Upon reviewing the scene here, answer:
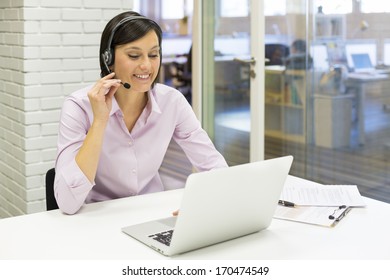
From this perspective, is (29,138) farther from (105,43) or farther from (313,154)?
(313,154)

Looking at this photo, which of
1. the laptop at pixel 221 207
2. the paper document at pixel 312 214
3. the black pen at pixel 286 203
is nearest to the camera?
the laptop at pixel 221 207

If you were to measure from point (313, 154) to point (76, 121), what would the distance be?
2.21m

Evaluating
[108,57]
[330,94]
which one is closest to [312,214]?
[108,57]

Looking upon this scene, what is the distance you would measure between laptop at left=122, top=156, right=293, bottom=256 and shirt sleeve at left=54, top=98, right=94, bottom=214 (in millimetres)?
238

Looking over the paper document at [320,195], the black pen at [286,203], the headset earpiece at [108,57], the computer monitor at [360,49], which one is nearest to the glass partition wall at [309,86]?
the computer monitor at [360,49]

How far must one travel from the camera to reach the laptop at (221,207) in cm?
125

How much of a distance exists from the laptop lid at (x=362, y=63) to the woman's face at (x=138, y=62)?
5.83ft

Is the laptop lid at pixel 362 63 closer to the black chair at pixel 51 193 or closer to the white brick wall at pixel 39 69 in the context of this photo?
the white brick wall at pixel 39 69

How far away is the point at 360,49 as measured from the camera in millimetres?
3322

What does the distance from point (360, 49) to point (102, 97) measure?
202cm

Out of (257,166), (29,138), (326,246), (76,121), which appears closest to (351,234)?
(326,246)

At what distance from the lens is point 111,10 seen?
3096 millimetres

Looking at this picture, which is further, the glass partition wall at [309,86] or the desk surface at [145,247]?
the glass partition wall at [309,86]

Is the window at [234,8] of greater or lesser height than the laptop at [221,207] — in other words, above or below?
above
